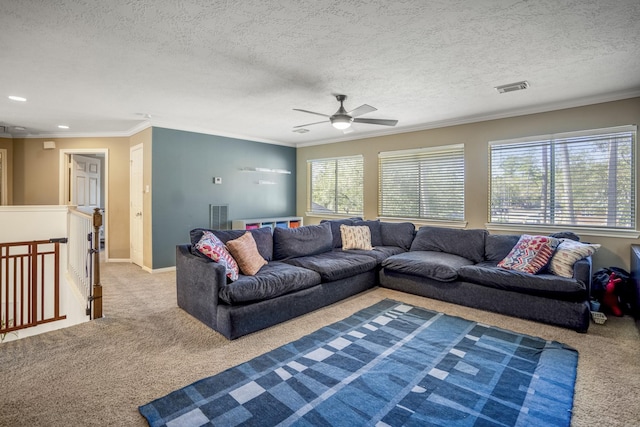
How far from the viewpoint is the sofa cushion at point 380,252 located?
443 cm

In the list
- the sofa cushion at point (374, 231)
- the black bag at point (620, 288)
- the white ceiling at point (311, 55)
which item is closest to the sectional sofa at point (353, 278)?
the sofa cushion at point (374, 231)

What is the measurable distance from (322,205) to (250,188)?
1.65 meters

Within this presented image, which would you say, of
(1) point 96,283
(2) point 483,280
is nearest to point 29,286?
(1) point 96,283

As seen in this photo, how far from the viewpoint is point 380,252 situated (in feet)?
15.2

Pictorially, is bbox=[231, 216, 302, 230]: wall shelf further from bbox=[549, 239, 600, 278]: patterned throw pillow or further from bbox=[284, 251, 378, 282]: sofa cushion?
bbox=[549, 239, 600, 278]: patterned throw pillow

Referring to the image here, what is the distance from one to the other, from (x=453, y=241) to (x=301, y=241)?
219cm

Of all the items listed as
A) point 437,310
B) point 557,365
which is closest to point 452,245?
point 437,310

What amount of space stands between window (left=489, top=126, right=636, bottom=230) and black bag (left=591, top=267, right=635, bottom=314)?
2.10 ft

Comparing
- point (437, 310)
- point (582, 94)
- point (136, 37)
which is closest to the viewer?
point (136, 37)

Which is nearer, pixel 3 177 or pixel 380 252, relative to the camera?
pixel 380 252

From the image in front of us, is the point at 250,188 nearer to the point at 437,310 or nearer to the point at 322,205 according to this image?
the point at 322,205

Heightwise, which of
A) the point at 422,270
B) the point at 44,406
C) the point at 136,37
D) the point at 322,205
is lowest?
the point at 44,406

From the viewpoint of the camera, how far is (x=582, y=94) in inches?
149

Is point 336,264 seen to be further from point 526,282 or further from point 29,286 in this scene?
point 29,286
